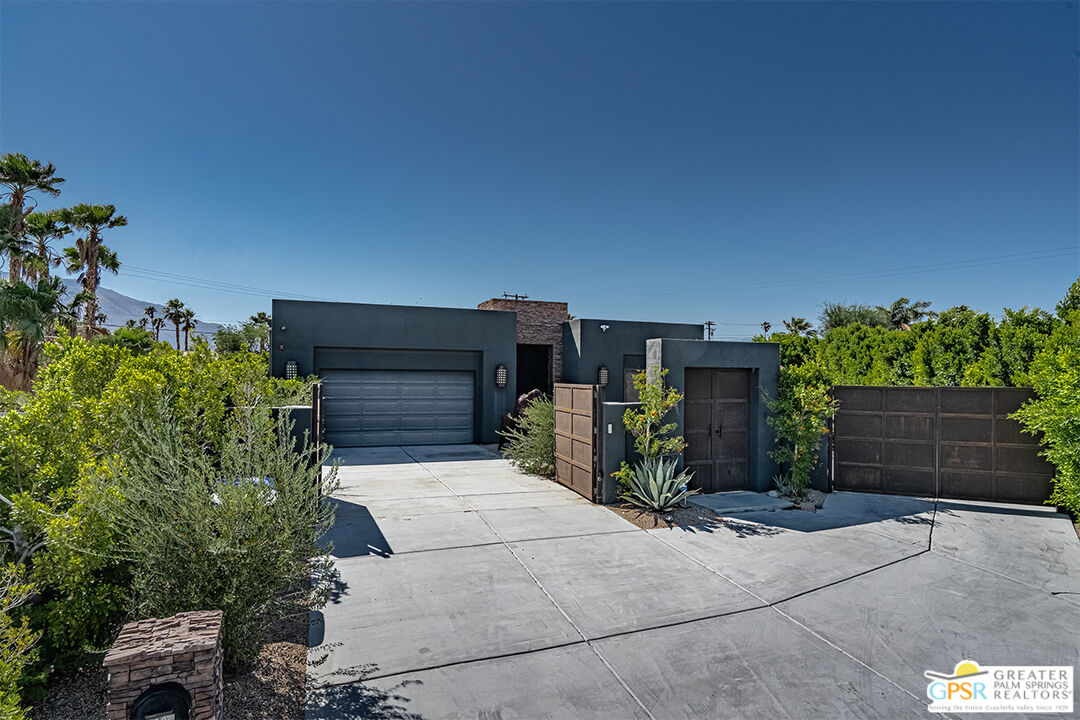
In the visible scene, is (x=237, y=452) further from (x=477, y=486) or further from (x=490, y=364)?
(x=490, y=364)

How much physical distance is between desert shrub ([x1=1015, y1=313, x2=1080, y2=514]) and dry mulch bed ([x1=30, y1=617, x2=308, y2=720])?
360 inches

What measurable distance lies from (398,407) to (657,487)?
9.34 m

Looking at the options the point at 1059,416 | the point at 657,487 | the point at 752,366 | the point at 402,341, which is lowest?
the point at 657,487

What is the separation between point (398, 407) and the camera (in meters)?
14.5

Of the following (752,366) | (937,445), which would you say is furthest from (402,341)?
(937,445)

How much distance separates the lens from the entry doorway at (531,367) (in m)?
17.5

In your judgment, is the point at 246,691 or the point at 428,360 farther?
the point at 428,360

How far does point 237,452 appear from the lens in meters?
3.34

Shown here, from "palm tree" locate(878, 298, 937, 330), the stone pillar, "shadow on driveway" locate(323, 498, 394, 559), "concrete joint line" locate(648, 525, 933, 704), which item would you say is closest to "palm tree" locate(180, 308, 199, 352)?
"shadow on driveway" locate(323, 498, 394, 559)

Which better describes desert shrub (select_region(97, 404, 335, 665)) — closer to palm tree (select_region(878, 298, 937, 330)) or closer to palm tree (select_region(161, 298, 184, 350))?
palm tree (select_region(878, 298, 937, 330))

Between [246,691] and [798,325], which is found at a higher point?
[798,325]

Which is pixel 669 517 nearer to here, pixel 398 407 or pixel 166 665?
pixel 166 665

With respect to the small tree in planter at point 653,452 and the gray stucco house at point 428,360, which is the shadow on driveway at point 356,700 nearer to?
the small tree in planter at point 653,452

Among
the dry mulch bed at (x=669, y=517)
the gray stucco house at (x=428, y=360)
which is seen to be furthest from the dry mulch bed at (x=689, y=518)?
the gray stucco house at (x=428, y=360)
